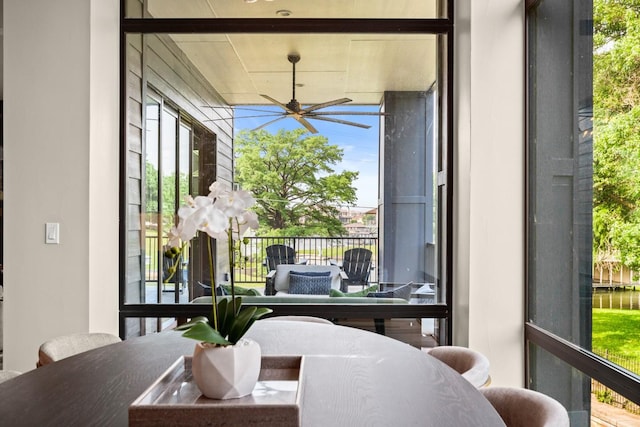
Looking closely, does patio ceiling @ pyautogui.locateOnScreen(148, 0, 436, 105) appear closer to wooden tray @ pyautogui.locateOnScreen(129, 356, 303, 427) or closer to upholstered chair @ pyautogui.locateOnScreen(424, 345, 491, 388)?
upholstered chair @ pyautogui.locateOnScreen(424, 345, 491, 388)

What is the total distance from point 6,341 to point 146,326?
0.75 meters

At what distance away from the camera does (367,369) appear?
1.59 m

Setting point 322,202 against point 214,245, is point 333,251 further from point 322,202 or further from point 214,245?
point 214,245

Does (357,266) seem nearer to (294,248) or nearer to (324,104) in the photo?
(294,248)

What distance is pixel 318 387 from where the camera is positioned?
1.40 meters

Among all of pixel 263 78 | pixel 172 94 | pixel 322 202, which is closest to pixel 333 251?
pixel 322 202

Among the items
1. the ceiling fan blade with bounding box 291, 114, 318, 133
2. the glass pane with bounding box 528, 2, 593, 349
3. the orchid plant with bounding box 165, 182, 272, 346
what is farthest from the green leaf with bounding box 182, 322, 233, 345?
the ceiling fan blade with bounding box 291, 114, 318, 133

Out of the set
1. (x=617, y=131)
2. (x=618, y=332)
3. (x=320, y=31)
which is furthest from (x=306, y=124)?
(x=618, y=332)

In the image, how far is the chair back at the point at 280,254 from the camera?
347 centimetres

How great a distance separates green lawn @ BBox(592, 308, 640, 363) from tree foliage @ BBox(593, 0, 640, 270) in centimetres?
20

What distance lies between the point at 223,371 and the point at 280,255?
226cm

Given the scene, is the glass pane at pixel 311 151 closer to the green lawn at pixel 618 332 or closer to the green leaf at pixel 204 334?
the green lawn at pixel 618 332

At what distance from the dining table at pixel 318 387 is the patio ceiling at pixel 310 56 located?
1.89m

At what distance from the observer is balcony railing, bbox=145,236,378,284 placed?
345 centimetres
